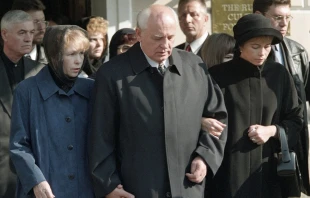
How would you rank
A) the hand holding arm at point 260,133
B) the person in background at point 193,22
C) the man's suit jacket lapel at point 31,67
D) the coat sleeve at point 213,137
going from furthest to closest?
the person in background at point 193,22, the man's suit jacket lapel at point 31,67, the hand holding arm at point 260,133, the coat sleeve at point 213,137

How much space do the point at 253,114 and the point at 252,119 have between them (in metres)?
0.03

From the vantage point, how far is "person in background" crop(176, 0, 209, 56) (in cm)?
675

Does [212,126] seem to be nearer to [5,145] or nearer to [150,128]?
[150,128]

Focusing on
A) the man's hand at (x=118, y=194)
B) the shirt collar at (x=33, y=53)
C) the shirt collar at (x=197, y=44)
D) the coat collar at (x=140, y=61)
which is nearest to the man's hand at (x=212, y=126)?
the coat collar at (x=140, y=61)

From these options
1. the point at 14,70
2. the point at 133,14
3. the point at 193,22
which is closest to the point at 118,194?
the point at 14,70

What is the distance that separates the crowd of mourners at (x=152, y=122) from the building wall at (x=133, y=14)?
3.51 metres

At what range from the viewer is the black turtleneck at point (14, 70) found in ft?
19.3

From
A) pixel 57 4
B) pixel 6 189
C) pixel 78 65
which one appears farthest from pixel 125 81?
pixel 57 4

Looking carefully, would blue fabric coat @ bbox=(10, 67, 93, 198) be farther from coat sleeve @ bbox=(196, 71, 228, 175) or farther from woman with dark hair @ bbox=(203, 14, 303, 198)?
woman with dark hair @ bbox=(203, 14, 303, 198)

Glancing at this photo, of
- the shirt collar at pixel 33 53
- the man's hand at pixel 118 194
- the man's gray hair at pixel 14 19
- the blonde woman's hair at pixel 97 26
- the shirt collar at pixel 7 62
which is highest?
the man's gray hair at pixel 14 19

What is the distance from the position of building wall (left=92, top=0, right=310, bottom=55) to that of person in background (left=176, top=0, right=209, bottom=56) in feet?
6.01

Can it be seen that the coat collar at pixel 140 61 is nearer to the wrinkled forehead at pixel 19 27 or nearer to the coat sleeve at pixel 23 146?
the coat sleeve at pixel 23 146

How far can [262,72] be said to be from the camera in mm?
5379

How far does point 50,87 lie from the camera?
16.2ft
